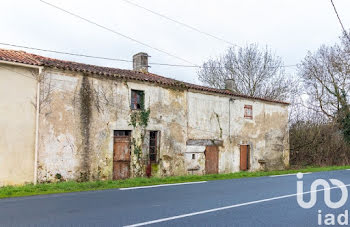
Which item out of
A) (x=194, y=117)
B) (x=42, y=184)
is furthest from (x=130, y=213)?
(x=194, y=117)

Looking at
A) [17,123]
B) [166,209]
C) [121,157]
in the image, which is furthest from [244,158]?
[166,209]

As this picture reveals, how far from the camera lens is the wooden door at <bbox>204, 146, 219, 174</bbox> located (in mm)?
19078

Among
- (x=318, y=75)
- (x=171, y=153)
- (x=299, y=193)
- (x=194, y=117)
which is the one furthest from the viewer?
(x=318, y=75)

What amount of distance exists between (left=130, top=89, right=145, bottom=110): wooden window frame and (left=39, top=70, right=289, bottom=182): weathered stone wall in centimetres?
22

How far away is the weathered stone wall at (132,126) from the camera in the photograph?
13555 mm

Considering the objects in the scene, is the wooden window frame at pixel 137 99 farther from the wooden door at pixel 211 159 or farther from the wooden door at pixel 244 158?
the wooden door at pixel 244 158

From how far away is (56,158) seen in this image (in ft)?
44.1

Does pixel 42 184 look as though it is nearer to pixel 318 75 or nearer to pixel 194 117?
pixel 194 117

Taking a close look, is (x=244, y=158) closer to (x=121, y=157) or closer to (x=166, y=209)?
(x=121, y=157)

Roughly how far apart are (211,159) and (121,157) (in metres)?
6.21

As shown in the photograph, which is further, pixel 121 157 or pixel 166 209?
pixel 121 157

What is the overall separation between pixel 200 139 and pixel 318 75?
58.0 ft

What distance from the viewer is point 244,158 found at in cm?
2145

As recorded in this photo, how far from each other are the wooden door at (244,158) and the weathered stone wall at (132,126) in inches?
16.2
